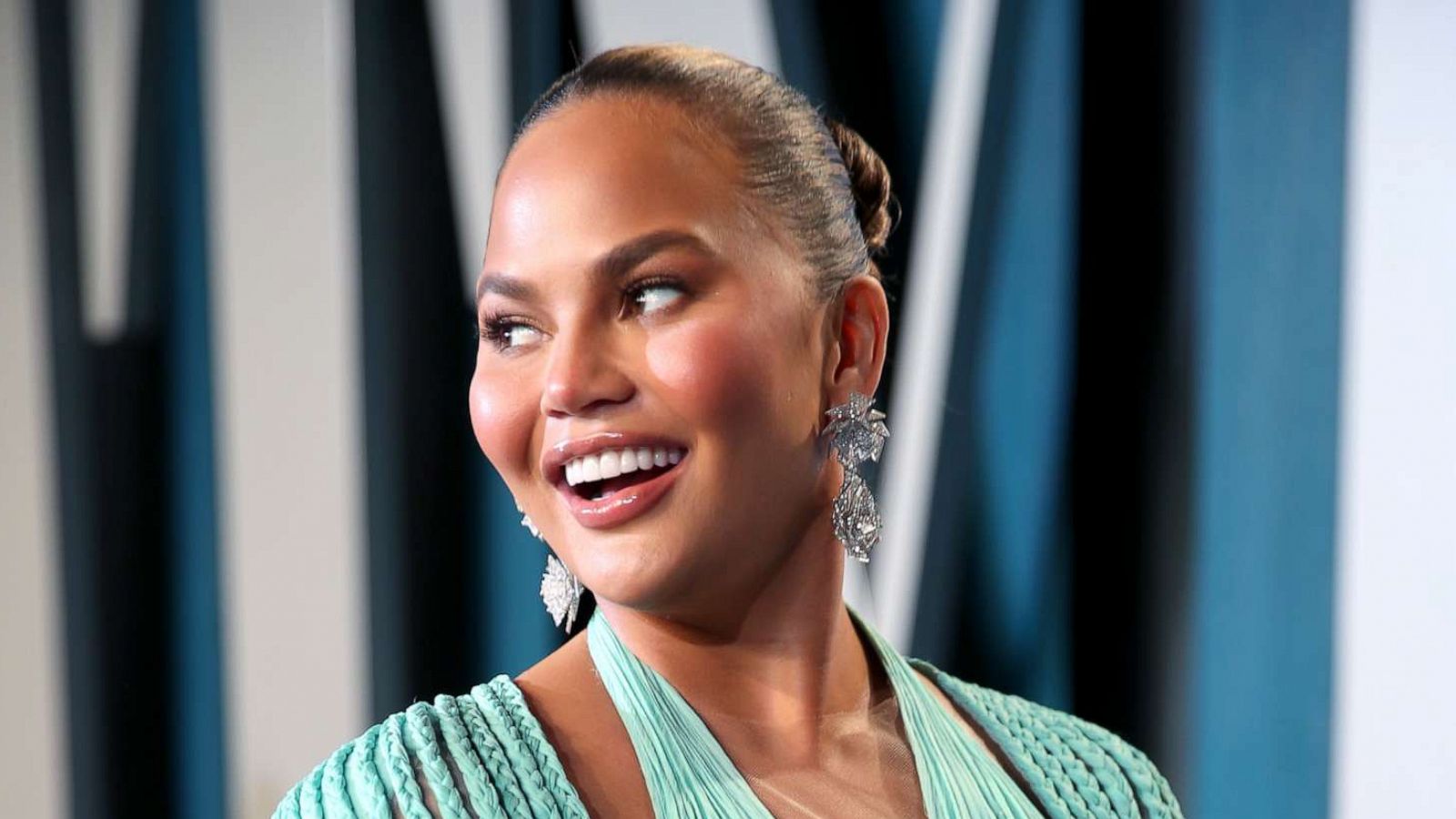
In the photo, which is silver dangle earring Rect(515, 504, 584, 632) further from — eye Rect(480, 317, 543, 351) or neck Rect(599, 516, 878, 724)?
eye Rect(480, 317, 543, 351)

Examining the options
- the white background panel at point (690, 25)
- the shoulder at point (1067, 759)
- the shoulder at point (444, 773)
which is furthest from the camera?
the white background panel at point (690, 25)

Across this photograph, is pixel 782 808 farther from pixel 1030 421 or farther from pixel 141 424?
pixel 141 424

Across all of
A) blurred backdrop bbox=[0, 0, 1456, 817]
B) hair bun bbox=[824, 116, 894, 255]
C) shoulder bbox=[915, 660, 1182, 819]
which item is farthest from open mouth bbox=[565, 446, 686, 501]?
blurred backdrop bbox=[0, 0, 1456, 817]

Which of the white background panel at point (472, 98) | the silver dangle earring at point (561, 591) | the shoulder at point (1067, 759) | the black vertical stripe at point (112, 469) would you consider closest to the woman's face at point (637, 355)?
the silver dangle earring at point (561, 591)

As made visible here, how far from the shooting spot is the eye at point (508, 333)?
95 centimetres

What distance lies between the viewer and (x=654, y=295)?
93 centimetres

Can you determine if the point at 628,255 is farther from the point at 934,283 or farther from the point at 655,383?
the point at 934,283

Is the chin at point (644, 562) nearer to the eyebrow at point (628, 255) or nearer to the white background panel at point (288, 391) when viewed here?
the eyebrow at point (628, 255)

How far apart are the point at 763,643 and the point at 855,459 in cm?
15

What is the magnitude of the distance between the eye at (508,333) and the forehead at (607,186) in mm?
37

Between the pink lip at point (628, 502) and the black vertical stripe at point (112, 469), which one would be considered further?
the black vertical stripe at point (112, 469)

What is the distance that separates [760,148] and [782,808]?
444 millimetres

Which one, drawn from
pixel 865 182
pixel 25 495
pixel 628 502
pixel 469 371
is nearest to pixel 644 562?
pixel 628 502

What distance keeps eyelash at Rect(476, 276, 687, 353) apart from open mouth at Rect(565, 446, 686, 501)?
0.29 feet
